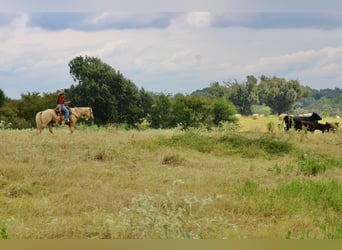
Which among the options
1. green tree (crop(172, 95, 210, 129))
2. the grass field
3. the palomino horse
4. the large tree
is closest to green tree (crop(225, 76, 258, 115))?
the grass field

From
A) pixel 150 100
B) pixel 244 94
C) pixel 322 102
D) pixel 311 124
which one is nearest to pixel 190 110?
pixel 150 100

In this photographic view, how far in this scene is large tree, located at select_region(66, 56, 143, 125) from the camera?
10.2 m

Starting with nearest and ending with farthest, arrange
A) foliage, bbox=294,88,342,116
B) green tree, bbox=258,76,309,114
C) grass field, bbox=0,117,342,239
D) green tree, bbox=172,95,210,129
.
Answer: grass field, bbox=0,117,342,239, green tree, bbox=258,76,309,114, foliage, bbox=294,88,342,116, green tree, bbox=172,95,210,129

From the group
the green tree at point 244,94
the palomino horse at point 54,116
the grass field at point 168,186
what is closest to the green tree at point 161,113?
the green tree at point 244,94

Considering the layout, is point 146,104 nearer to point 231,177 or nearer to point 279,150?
point 279,150

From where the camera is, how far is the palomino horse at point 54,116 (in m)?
9.14

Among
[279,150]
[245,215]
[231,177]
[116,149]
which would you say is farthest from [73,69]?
[245,215]

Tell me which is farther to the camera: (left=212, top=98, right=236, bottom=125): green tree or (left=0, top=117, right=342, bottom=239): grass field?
(left=212, top=98, right=236, bottom=125): green tree

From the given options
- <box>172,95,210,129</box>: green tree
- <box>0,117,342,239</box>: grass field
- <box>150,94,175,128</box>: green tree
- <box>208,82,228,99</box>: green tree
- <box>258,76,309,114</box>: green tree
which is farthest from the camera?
<box>150,94,175,128</box>: green tree

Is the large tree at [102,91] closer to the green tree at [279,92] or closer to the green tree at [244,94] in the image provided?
the green tree at [244,94]

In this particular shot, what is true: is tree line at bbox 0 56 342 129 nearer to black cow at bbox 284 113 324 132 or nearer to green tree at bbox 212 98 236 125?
green tree at bbox 212 98 236 125

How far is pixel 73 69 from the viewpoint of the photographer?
10469 mm

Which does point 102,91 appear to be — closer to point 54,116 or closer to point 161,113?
point 54,116

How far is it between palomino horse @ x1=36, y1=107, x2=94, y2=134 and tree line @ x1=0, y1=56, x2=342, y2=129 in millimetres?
591
